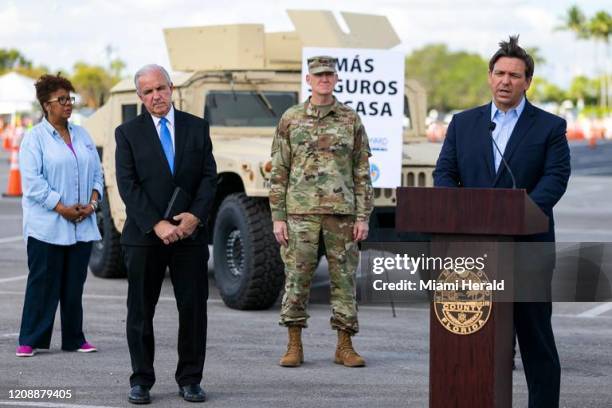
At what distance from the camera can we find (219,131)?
11797 millimetres

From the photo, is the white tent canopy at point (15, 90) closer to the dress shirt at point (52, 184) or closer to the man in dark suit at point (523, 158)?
the dress shirt at point (52, 184)

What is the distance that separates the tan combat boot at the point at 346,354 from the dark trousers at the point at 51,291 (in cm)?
169

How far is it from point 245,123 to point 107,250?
6.70 feet

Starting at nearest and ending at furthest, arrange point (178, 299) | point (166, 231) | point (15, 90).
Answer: point (166, 231) < point (178, 299) < point (15, 90)

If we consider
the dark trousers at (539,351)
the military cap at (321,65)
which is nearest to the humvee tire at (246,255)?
the military cap at (321,65)

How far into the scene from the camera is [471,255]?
4973mm

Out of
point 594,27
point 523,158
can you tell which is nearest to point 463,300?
point 523,158

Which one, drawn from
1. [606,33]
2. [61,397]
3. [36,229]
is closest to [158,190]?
[61,397]

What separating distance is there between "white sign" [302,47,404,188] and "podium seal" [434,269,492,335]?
5.86 metres

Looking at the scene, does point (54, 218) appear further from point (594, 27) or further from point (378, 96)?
point (594, 27)

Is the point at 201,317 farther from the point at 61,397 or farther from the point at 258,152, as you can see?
the point at 258,152

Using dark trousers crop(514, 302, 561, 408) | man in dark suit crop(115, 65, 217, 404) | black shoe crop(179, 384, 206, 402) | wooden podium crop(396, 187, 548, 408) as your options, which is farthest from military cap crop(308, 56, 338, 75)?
wooden podium crop(396, 187, 548, 408)

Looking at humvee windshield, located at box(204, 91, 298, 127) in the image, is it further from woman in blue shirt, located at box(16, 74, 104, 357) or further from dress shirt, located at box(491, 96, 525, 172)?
dress shirt, located at box(491, 96, 525, 172)

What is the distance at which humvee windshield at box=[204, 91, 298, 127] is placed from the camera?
467 inches
